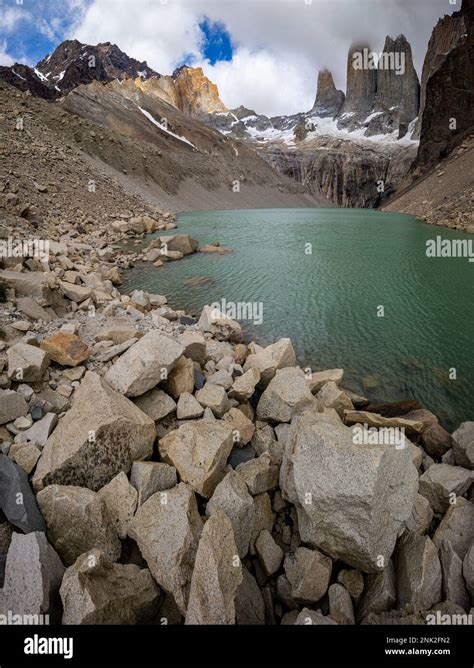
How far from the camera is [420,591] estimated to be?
3.71m

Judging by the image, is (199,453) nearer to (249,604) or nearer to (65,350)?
(249,604)

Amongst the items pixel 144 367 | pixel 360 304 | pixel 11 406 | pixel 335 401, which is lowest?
pixel 335 401

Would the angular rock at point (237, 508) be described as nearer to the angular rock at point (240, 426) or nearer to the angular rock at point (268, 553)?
the angular rock at point (268, 553)

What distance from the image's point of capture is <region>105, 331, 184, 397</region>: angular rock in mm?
5477

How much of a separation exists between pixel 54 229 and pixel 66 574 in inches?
830

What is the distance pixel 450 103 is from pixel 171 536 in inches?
3899

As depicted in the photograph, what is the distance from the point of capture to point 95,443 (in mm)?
4391

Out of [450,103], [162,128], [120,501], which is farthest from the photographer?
[162,128]

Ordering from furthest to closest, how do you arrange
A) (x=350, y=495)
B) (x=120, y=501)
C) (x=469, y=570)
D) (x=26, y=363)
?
(x=26, y=363)
(x=120, y=501)
(x=350, y=495)
(x=469, y=570)

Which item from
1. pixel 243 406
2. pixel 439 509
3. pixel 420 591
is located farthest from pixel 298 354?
pixel 420 591

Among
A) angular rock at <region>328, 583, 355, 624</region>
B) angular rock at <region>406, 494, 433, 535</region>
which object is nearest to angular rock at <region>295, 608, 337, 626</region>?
angular rock at <region>328, 583, 355, 624</region>

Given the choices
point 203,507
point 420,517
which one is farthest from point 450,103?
point 203,507

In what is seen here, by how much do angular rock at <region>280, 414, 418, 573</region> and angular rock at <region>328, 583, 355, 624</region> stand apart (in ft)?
1.01

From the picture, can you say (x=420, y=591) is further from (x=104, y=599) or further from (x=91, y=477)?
(x=91, y=477)
